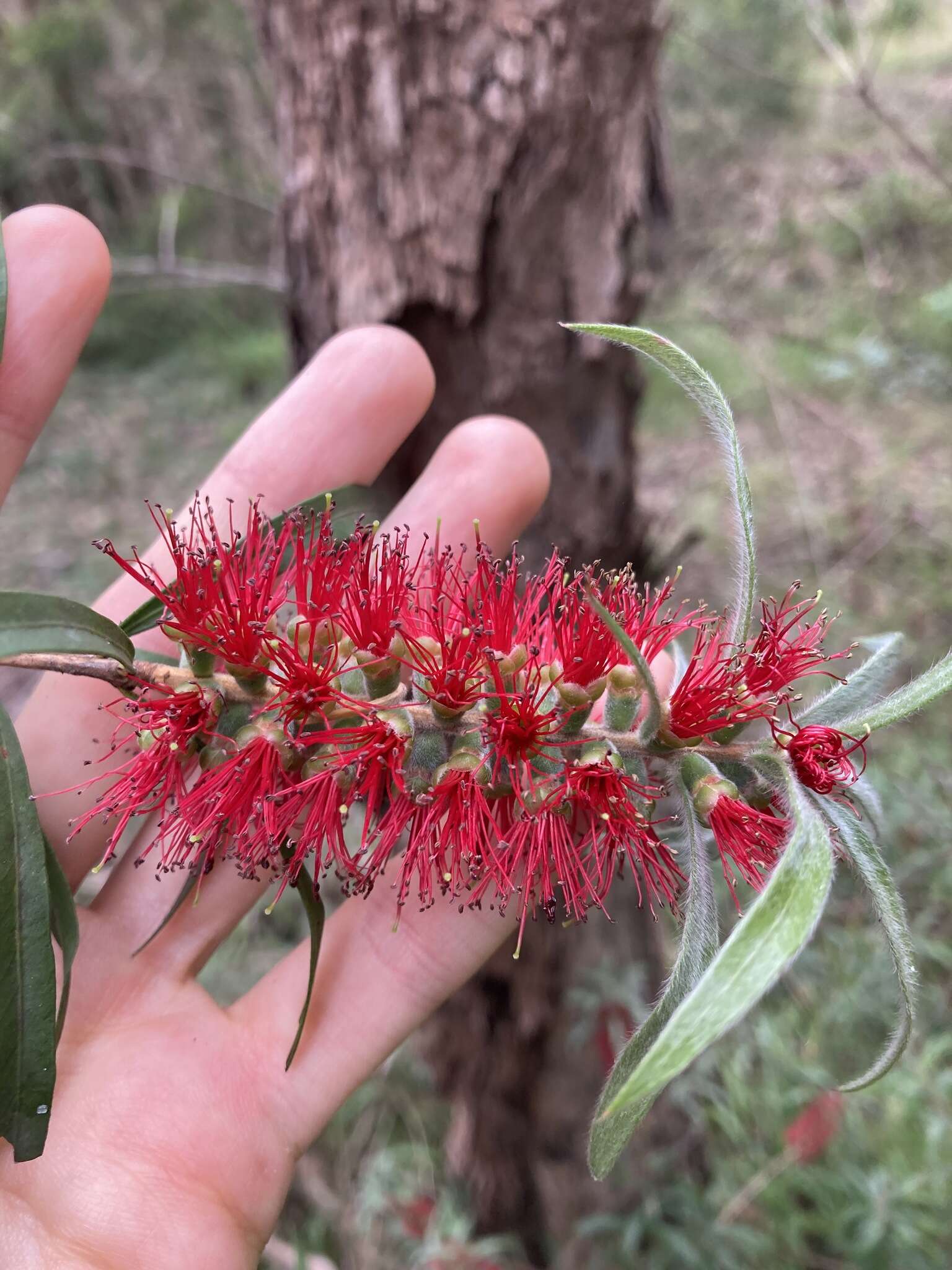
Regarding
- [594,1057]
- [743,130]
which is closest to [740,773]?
[594,1057]

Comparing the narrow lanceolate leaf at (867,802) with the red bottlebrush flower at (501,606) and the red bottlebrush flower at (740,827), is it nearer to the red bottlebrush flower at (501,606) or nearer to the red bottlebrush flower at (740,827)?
the red bottlebrush flower at (740,827)

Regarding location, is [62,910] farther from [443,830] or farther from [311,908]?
[443,830]

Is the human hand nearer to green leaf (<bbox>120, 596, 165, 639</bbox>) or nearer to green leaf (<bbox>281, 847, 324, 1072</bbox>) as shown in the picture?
green leaf (<bbox>281, 847, 324, 1072</bbox>)

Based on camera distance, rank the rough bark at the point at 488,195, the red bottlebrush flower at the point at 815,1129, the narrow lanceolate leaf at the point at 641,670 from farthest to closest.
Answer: the red bottlebrush flower at the point at 815,1129 < the rough bark at the point at 488,195 < the narrow lanceolate leaf at the point at 641,670

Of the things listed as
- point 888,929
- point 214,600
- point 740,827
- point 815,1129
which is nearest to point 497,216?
point 214,600

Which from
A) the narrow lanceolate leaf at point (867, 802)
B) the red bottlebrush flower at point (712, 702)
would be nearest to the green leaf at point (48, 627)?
the red bottlebrush flower at point (712, 702)
